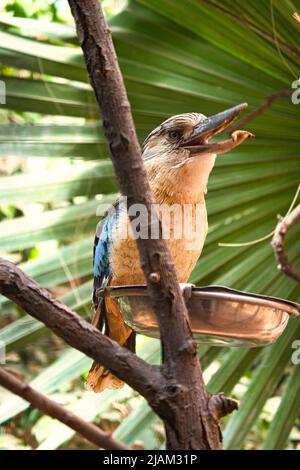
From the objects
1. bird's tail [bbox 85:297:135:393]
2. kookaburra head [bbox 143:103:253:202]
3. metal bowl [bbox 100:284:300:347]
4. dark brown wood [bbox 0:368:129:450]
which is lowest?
bird's tail [bbox 85:297:135:393]

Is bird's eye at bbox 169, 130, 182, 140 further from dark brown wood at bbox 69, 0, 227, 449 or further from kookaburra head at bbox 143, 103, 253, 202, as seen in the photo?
dark brown wood at bbox 69, 0, 227, 449

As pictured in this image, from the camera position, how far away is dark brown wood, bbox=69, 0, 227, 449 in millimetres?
995

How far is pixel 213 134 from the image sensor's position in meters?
1.26

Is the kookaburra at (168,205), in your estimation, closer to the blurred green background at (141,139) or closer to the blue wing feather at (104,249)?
the blue wing feather at (104,249)

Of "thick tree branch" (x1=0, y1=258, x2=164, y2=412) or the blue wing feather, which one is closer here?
"thick tree branch" (x1=0, y1=258, x2=164, y2=412)

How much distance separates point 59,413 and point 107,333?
49 centimetres

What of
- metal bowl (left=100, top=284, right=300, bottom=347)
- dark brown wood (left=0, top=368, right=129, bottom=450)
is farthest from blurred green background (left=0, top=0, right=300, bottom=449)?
dark brown wood (left=0, top=368, right=129, bottom=450)

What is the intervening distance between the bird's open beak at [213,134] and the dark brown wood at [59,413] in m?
0.46

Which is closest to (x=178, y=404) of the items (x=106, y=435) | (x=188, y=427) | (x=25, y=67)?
(x=188, y=427)

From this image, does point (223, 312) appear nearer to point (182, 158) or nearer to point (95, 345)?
point (95, 345)

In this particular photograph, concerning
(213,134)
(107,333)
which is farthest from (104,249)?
(213,134)

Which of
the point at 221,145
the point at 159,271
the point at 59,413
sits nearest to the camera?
the point at 59,413

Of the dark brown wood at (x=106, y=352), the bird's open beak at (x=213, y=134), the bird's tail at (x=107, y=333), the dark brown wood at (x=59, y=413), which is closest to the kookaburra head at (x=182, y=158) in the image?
the bird's open beak at (x=213, y=134)

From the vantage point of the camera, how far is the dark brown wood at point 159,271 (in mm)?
995
